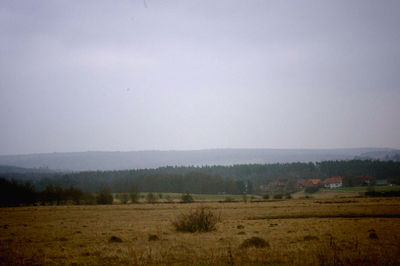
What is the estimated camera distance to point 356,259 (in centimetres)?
1215

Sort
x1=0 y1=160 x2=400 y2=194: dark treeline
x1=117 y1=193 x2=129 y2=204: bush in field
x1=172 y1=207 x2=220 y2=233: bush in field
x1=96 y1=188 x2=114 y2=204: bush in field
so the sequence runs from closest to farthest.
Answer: x1=172 y1=207 x2=220 y2=233: bush in field < x1=96 y1=188 x2=114 y2=204: bush in field < x1=117 y1=193 x2=129 y2=204: bush in field < x1=0 y1=160 x2=400 y2=194: dark treeline

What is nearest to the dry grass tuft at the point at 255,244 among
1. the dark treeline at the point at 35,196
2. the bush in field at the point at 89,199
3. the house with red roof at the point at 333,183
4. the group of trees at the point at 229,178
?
the dark treeline at the point at 35,196

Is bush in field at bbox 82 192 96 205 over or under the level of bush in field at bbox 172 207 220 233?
under

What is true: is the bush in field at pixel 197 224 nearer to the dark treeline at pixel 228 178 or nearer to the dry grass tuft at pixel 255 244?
the dry grass tuft at pixel 255 244

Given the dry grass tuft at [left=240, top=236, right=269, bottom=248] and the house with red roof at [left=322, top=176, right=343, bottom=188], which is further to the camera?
the house with red roof at [left=322, top=176, right=343, bottom=188]

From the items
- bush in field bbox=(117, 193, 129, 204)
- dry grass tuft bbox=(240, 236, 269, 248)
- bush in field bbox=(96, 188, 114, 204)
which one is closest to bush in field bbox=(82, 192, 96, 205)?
bush in field bbox=(96, 188, 114, 204)

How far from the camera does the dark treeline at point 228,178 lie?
129375 millimetres

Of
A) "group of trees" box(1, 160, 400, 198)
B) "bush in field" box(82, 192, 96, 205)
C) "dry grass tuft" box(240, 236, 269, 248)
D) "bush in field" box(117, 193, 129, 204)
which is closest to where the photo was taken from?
"dry grass tuft" box(240, 236, 269, 248)

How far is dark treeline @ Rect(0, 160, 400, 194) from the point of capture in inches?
5094

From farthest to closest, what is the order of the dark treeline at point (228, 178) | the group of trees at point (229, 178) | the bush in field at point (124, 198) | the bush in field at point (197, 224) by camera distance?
the dark treeline at point (228, 178), the group of trees at point (229, 178), the bush in field at point (124, 198), the bush in field at point (197, 224)

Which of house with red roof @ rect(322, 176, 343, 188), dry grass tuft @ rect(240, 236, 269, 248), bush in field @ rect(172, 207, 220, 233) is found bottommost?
house with red roof @ rect(322, 176, 343, 188)

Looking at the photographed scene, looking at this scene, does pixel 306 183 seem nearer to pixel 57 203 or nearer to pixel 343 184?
pixel 343 184

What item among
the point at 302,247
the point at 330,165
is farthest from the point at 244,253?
the point at 330,165

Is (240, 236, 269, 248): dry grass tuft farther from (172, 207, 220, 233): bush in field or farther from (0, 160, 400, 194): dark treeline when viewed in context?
(0, 160, 400, 194): dark treeline
